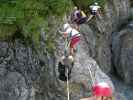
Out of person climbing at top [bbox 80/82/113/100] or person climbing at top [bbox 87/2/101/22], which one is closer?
person climbing at top [bbox 80/82/113/100]

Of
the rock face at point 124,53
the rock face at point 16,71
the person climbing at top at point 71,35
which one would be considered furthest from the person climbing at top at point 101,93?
the rock face at point 124,53

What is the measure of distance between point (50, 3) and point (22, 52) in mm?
1670

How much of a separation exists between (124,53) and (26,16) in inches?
266

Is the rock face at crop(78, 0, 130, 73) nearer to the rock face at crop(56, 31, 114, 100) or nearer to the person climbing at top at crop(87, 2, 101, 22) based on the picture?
the person climbing at top at crop(87, 2, 101, 22)

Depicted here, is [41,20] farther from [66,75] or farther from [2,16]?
[66,75]

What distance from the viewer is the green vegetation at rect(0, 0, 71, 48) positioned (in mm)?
12391

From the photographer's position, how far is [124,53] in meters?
18.2

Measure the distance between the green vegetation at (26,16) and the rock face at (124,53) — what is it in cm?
585

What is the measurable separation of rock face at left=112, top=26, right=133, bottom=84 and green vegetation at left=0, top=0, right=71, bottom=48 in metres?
Answer: 5.85

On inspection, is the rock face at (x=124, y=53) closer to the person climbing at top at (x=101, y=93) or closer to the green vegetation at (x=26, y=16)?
the green vegetation at (x=26, y=16)

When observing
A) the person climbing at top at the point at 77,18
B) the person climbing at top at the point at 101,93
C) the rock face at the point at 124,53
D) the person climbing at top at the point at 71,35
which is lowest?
the rock face at the point at 124,53

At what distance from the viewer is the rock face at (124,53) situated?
59.1ft

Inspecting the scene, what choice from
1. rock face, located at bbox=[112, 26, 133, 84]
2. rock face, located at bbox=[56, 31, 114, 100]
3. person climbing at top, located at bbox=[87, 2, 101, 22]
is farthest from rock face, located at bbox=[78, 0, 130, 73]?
rock face, located at bbox=[56, 31, 114, 100]

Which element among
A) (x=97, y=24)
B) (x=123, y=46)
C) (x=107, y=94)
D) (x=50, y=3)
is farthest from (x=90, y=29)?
(x=107, y=94)
